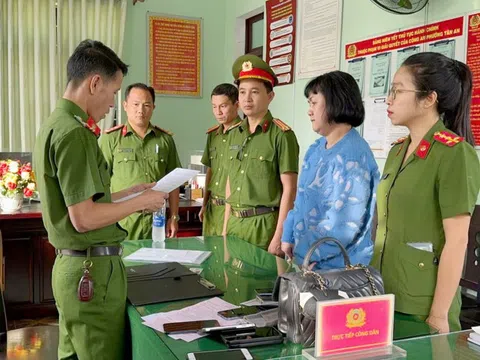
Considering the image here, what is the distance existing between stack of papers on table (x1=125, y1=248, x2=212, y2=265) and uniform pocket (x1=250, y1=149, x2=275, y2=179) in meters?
0.67

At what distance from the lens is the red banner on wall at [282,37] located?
409 cm

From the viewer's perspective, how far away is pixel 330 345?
39.0 inches

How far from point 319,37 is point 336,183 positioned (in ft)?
7.69

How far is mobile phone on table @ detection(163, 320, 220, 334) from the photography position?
1.23m

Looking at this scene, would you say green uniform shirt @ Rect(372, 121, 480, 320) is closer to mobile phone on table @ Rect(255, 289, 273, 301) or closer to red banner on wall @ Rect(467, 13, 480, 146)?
mobile phone on table @ Rect(255, 289, 273, 301)

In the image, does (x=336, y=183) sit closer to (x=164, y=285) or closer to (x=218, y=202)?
(x=164, y=285)

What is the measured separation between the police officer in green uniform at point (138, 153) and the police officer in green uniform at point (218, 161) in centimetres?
22

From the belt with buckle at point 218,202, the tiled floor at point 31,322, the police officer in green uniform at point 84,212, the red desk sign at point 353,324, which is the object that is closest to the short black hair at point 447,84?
the red desk sign at point 353,324

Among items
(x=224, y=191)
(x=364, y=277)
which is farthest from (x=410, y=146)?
(x=224, y=191)

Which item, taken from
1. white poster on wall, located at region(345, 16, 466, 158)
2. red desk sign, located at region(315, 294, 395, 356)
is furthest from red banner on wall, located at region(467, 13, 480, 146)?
red desk sign, located at region(315, 294, 395, 356)

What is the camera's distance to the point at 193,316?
1.36 meters

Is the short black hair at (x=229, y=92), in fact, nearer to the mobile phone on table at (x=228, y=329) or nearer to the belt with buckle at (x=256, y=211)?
the belt with buckle at (x=256, y=211)

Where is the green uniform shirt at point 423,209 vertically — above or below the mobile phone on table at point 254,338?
A: above

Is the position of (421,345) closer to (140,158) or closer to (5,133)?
(140,158)
